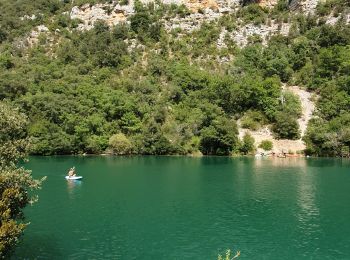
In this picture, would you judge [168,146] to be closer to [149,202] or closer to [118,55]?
[118,55]

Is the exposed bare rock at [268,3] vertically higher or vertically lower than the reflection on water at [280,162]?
higher

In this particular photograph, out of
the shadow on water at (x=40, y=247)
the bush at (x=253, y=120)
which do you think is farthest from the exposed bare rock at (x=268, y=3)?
the shadow on water at (x=40, y=247)

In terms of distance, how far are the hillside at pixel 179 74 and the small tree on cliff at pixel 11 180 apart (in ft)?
290

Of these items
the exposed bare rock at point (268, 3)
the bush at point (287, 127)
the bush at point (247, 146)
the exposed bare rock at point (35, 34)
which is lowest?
the bush at point (247, 146)

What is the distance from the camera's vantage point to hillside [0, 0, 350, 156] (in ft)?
391

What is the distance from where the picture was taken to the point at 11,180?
26.5 metres

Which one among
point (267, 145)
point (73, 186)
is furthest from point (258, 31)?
point (73, 186)

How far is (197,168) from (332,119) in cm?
4880

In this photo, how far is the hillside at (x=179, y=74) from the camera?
119m

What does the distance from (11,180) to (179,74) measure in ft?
363

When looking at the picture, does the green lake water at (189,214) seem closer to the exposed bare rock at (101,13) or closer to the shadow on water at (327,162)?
the shadow on water at (327,162)

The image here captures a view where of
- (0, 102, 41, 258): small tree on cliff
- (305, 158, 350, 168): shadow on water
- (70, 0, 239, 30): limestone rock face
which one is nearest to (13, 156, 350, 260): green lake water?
(305, 158, 350, 168): shadow on water

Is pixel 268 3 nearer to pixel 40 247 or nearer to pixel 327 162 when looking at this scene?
pixel 327 162

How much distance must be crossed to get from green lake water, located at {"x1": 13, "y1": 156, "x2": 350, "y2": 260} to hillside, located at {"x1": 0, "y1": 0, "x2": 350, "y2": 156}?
102 ft
